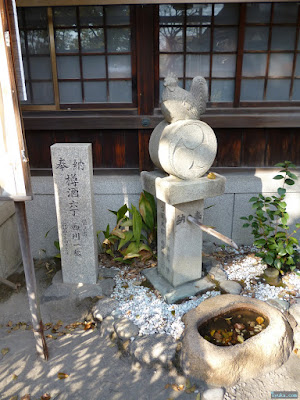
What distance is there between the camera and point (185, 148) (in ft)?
12.2

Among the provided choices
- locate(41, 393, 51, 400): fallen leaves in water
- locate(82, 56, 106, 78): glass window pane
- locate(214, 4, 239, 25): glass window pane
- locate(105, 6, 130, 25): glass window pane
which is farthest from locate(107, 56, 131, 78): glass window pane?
locate(41, 393, 51, 400): fallen leaves in water

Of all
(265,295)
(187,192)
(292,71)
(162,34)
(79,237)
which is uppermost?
(162,34)

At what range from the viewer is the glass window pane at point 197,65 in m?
5.21

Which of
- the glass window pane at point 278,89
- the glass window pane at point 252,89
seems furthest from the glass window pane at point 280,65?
the glass window pane at point 252,89

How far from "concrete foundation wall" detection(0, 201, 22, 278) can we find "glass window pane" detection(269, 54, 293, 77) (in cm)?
487

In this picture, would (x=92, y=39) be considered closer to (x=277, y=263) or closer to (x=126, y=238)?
(x=126, y=238)

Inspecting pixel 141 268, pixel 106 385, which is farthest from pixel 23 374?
pixel 141 268

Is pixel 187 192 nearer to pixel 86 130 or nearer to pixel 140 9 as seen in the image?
pixel 86 130

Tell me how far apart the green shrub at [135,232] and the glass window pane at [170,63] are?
79.8 inches

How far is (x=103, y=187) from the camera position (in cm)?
548

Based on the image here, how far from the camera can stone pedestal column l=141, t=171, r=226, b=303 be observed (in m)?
3.82

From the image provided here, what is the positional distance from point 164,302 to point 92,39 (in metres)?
4.14

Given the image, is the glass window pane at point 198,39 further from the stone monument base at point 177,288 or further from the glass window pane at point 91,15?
the stone monument base at point 177,288

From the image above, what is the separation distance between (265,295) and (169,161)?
2.26 m
